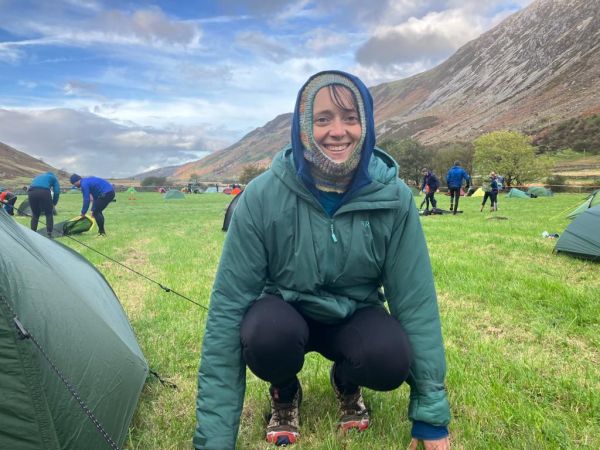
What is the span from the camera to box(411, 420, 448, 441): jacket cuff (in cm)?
238

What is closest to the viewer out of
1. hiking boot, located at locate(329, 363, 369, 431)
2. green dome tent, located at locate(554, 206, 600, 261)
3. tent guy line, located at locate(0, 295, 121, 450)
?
tent guy line, located at locate(0, 295, 121, 450)

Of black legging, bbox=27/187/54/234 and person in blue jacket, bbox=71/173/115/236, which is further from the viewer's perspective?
person in blue jacket, bbox=71/173/115/236

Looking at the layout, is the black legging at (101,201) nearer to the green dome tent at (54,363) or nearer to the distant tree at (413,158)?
the green dome tent at (54,363)

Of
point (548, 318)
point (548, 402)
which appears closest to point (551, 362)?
point (548, 402)

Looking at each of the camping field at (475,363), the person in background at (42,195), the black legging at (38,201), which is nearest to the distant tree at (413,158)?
the person in background at (42,195)

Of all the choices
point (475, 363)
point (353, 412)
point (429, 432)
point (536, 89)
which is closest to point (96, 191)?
point (475, 363)

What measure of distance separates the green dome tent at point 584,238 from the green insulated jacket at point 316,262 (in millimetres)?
6239

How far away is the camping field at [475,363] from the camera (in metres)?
2.76

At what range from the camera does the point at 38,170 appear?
7554 inches

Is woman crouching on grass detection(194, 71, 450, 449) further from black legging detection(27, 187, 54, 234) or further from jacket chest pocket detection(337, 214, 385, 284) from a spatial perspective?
A: black legging detection(27, 187, 54, 234)

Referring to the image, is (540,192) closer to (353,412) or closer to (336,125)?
(353,412)

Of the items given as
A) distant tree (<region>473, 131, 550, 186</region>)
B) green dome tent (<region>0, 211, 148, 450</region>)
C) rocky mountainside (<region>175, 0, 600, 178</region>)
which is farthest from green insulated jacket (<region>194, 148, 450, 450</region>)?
rocky mountainside (<region>175, 0, 600, 178</region>)

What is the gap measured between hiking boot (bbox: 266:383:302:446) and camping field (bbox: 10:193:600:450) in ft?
0.21

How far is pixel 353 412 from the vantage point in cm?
292
